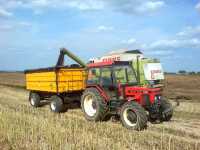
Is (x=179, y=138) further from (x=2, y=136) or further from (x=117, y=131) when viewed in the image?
(x=2, y=136)

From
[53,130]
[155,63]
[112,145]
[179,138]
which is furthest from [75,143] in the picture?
[155,63]

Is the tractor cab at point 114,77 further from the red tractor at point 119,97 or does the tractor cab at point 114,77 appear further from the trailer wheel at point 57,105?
the trailer wheel at point 57,105

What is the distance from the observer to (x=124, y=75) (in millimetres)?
11734

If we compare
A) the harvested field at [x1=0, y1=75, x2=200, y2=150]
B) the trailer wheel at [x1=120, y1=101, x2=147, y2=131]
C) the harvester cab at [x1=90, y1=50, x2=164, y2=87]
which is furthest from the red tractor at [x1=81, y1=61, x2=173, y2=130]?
the harvester cab at [x1=90, y1=50, x2=164, y2=87]

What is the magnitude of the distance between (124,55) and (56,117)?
7.05 m

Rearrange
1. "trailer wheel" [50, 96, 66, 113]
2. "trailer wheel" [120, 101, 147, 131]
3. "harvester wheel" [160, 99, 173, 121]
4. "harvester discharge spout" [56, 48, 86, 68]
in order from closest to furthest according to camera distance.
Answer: "trailer wheel" [120, 101, 147, 131], "harvester wheel" [160, 99, 173, 121], "trailer wheel" [50, 96, 66, 113], "harvester discharge spout" [56, 48, 86, 68]

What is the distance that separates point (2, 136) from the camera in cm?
898

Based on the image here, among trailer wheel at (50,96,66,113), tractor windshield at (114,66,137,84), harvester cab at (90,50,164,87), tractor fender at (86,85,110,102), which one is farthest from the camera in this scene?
Result: harvester cab at (90,50,164,87)

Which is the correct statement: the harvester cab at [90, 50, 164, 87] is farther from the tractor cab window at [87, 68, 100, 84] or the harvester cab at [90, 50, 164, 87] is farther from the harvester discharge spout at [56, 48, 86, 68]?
the tractor cab window at [87, 68, 100, 84]

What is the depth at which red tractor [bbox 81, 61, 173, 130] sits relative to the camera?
1087 centimetres

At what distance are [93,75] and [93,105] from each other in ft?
3.26

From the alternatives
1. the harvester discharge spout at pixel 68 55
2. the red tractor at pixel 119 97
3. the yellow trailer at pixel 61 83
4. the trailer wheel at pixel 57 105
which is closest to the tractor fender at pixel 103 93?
the red tractor at pixel 119 97

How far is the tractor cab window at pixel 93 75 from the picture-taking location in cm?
1216

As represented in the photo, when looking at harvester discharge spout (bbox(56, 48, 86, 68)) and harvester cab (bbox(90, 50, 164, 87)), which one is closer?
harvester discharge spout (bbox(56, 48, 86, 68))
